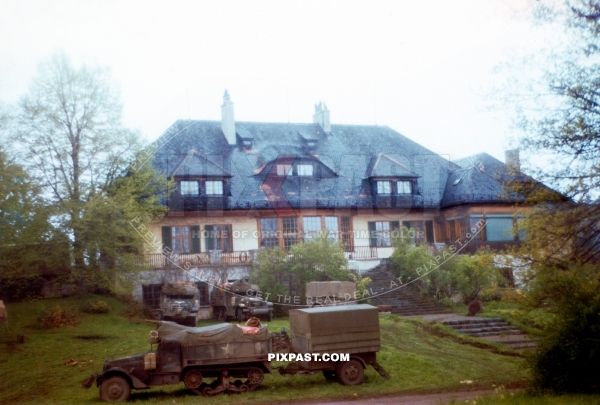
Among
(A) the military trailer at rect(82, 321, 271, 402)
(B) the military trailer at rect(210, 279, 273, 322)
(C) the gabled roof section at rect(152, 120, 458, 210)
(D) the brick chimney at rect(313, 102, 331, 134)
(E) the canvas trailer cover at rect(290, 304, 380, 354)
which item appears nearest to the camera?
(A) the military trailer at rect(82, 321, 271, 402)

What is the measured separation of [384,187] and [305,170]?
5.08 ft

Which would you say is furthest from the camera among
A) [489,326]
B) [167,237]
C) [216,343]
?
[489,326]

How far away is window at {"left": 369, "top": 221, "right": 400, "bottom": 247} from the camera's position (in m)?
12.1

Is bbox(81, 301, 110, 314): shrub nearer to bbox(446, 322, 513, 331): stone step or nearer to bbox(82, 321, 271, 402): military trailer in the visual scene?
bbox(82, 321, 271, 402): military trailer

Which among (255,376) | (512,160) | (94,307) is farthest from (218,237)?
(512,160)

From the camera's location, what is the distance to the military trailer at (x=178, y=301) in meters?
11.5

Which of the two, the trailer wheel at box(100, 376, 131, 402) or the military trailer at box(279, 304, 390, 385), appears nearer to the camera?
the trailer wheel at box(100, 376, 131, 402)

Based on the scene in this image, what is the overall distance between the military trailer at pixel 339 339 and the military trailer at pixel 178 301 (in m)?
2.10

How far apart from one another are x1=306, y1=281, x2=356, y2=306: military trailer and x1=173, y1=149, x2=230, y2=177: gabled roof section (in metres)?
2.72

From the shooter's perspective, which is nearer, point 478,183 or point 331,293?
point 331,293

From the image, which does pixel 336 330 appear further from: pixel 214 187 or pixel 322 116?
pixel 322 116

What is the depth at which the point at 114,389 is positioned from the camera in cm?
959

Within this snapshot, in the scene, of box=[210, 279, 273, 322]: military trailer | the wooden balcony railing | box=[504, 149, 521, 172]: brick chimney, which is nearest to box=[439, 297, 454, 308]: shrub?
box=[504, 149, 521, 172]: brick chimney

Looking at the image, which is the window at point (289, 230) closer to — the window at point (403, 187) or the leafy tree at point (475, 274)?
the window at point (403, 187)
